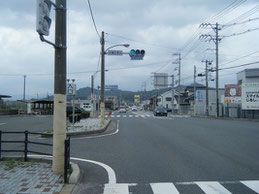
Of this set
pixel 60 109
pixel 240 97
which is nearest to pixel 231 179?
pixel 60 109

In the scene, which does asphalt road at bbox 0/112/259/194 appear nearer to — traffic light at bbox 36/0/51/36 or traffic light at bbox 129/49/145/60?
traffic light at bbox 36/0/51/36

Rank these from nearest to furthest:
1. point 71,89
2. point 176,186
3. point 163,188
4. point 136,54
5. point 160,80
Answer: point 163,188, point 176,186, point 71,89, point 136,54, point 160,80

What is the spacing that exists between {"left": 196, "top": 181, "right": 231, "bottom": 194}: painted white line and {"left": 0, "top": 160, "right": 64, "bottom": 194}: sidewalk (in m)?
2.87

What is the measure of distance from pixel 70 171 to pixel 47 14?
3605 millimetres

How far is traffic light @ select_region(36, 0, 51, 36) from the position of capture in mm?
4668

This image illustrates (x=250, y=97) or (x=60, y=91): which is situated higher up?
(x=250, y=97)

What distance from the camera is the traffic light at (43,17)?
15.3 ft

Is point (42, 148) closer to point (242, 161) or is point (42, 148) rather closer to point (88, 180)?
point (88, 180)

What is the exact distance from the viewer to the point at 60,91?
17.8 ft

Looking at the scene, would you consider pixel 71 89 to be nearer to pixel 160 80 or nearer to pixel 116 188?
pixel 116 188

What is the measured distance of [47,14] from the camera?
4992mm

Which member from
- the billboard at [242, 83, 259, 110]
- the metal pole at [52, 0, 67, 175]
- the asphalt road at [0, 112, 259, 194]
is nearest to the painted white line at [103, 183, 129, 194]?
the asphalt road at [0, 112, 259, 194]

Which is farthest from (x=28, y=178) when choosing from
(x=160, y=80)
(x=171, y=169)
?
(x=160, y=80)

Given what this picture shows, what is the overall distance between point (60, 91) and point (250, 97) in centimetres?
2982
